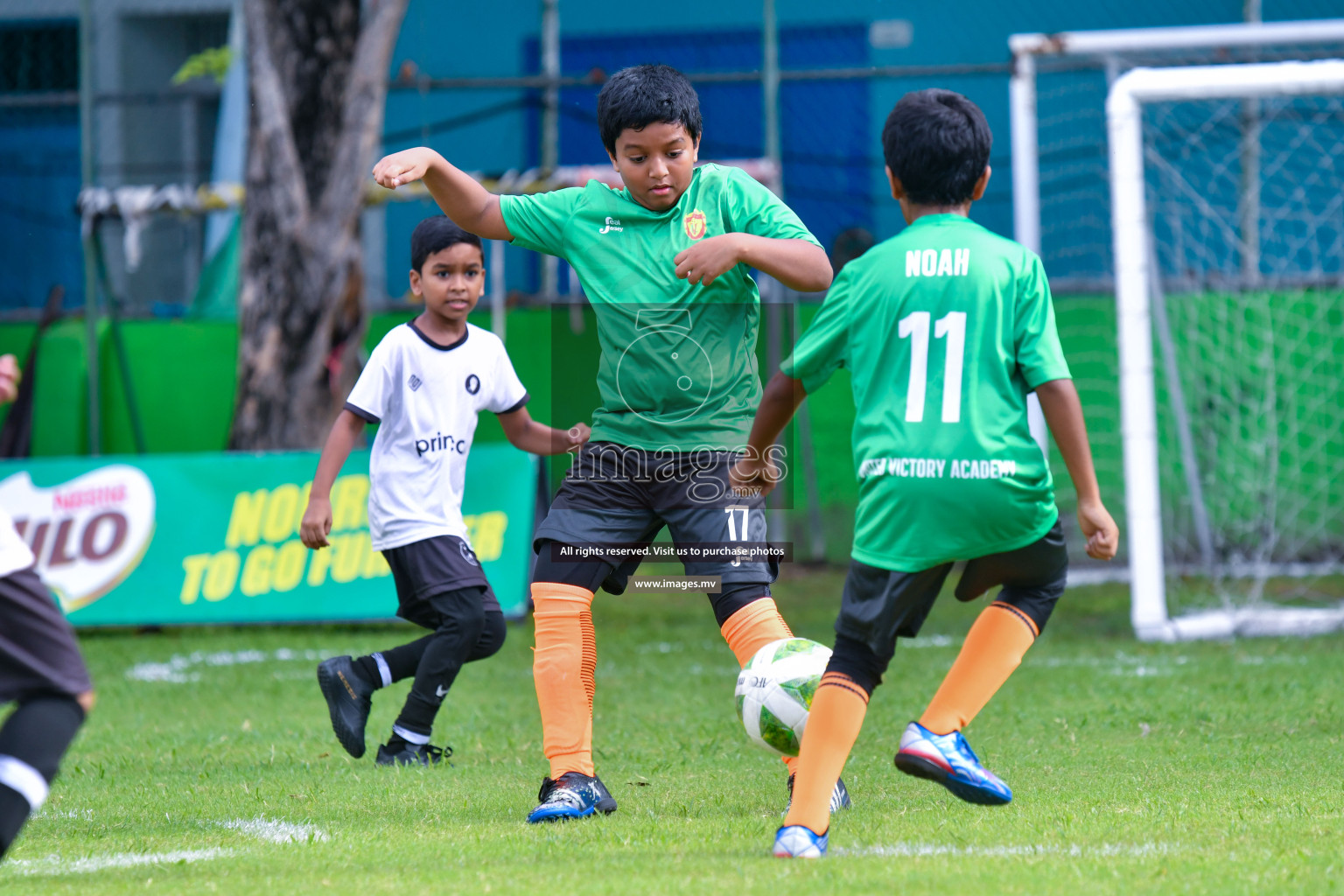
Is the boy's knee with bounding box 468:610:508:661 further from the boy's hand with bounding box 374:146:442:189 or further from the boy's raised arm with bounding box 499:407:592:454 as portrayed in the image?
the boy's hand with bounding box 374:146:442:189

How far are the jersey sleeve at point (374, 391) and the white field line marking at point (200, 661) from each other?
2466 millimetres

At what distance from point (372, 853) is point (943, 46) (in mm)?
9573

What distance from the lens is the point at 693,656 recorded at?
6.95m

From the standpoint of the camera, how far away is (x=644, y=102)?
3559mm

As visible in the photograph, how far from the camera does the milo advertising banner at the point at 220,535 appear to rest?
7.92m

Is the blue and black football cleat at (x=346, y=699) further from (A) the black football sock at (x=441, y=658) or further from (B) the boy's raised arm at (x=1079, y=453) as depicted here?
(B) the boy's raised arm at (x=1079, y=453)

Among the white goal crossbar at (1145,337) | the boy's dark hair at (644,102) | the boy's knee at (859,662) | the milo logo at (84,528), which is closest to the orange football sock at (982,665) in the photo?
the boy's knee at (859,662)

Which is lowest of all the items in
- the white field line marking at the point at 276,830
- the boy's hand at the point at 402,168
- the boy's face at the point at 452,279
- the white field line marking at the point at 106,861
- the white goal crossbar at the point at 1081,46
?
the white field line marking at the point at 276,830

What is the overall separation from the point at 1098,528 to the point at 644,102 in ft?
4.80

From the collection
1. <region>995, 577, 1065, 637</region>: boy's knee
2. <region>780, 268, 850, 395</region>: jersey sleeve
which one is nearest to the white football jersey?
<region>780, 268, 850, 395</region>: jersey sleeve

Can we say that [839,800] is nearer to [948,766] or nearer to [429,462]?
[948,766]

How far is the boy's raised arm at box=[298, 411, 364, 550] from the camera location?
442 centimetres

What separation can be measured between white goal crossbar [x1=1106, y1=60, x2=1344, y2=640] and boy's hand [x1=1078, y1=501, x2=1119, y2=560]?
13.6ft

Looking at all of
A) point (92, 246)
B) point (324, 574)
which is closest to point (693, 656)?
point (324, 574)
